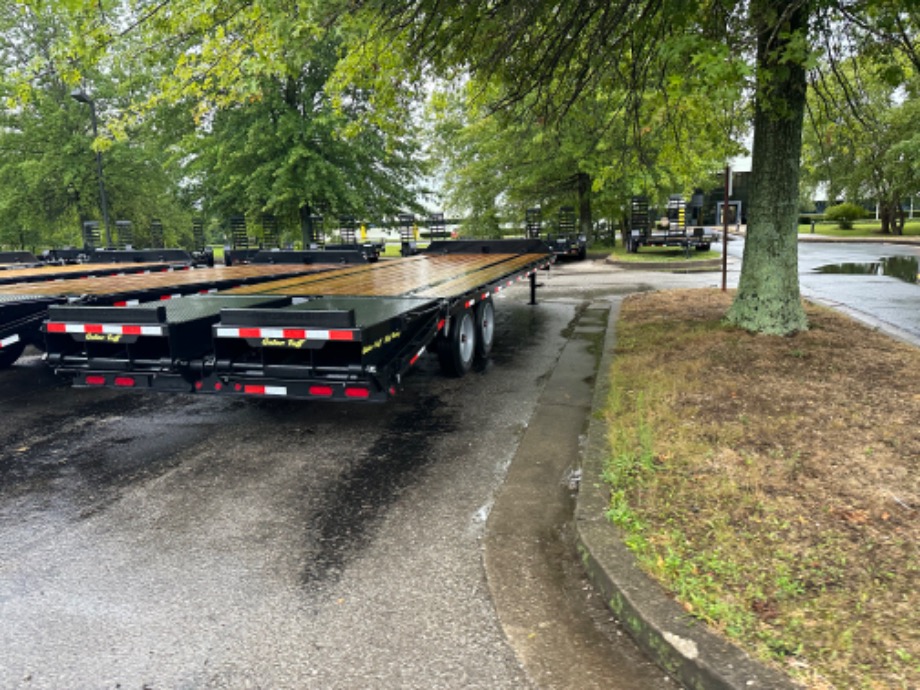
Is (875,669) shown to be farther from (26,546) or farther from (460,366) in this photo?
(460,366)

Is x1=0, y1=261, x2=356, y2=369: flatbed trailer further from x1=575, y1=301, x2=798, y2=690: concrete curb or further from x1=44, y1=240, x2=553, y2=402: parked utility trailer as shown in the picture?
x1=575, y1=301, x2=798, y2=690: concrete curb

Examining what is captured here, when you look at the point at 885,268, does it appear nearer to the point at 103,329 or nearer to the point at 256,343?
the point at 256,343

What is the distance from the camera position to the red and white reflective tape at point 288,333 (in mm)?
4805

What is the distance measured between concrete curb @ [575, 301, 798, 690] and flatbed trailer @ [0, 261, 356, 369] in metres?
5.69

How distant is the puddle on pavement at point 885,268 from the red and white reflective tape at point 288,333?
1532 centimetres

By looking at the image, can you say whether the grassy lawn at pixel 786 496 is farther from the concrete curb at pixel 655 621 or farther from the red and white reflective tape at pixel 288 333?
the red and white reflective tape at pixel 288 333

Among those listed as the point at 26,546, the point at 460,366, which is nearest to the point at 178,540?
the point at 26,546

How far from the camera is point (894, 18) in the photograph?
6355mm

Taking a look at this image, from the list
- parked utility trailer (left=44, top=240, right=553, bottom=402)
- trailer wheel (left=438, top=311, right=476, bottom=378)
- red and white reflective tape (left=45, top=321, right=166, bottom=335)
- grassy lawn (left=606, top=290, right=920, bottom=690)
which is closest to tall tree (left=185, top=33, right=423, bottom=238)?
trailer wheel (left=438, top=311, right=476, bottom=378)

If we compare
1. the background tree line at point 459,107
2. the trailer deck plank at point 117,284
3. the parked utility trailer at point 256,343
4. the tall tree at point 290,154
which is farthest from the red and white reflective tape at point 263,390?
the tall tree at point 290,154

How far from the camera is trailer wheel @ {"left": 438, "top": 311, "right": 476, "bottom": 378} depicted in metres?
7.16

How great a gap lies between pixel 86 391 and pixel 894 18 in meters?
9.45

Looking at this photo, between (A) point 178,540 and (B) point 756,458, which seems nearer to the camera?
(A) point 178,540

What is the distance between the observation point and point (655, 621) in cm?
279
